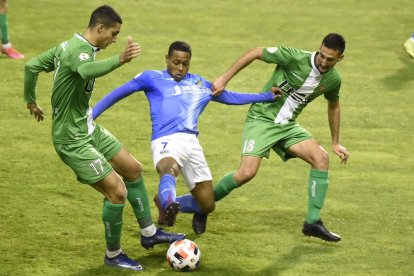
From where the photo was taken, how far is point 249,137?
11.1 m

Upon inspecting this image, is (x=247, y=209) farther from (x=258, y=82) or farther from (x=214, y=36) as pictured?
(x=214, y=36)

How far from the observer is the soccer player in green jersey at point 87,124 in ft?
29.8

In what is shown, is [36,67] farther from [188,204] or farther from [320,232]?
[320,232]

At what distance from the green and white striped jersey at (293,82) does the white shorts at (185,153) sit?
126 centimetres

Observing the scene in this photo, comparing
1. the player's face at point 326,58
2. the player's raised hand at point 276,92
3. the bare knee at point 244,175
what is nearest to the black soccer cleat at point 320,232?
the bare knee at point 244,175

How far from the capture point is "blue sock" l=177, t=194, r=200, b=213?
1079 cm

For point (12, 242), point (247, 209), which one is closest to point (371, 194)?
point (247, 209)

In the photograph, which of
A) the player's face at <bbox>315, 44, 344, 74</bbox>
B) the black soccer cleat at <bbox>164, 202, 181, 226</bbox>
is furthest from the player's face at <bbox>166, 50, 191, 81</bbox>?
the black soccer cleat at <bbox>164, 202, 181, 226</bbox>

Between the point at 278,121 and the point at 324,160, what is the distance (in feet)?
2.39

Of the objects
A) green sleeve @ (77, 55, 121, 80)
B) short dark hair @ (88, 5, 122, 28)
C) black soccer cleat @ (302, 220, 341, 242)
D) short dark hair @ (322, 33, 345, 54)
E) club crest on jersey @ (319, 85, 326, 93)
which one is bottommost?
black soccer cleat @ (302, 220, 341, 242)

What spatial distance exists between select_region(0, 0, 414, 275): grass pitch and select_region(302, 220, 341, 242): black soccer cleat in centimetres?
13

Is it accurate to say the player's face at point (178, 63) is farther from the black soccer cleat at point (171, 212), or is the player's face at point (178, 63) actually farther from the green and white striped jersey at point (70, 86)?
the black soccer cleat at point (171, 212)

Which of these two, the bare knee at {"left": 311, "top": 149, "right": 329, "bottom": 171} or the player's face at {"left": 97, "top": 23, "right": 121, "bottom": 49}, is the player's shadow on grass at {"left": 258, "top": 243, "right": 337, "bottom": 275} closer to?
the bare knee at {"left": 311, "top": 149, "right": 329, "bottom": 171}

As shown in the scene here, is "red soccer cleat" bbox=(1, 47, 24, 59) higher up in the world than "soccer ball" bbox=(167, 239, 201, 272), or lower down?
higher up
